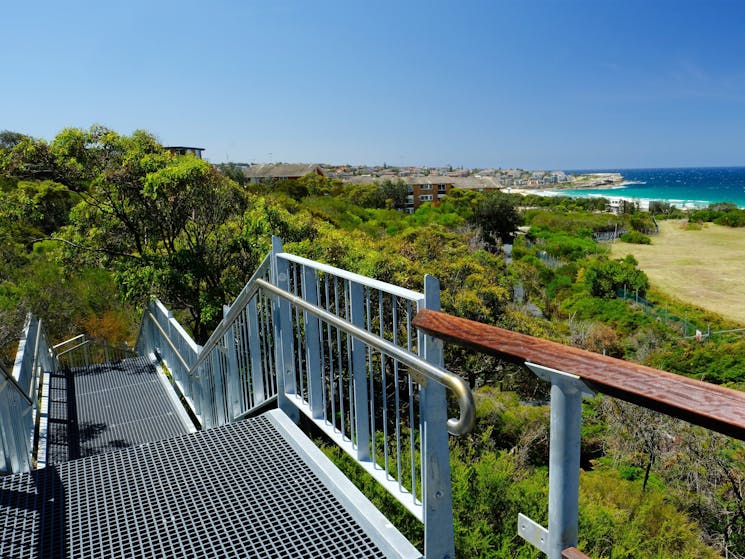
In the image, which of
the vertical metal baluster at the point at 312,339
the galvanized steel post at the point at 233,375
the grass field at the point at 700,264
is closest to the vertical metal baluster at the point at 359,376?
the vertical metal baluster at the point at 312,339

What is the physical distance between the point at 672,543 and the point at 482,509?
2.68m

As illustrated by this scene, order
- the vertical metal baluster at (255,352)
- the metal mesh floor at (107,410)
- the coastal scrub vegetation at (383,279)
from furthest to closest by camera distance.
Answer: the metal mesh floor at (107,410)
the coastal scrub vegetation at (383,279)
the vertical metal baluster at (255,352)

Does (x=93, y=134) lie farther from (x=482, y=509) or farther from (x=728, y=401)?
(x=728, y=401)

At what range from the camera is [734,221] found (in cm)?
6538

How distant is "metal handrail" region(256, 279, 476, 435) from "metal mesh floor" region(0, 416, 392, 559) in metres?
0.86

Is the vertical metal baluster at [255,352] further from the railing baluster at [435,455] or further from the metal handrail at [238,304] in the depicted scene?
the railing baluster at [435,455]

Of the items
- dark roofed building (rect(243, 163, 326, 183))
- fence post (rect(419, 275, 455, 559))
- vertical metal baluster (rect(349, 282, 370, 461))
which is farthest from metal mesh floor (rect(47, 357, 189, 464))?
dark roofed building (rect(243, 163, 326, 183))

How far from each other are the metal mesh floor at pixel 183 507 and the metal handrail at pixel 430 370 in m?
0.86

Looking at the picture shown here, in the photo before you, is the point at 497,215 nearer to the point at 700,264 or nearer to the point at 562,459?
the point at 700,264

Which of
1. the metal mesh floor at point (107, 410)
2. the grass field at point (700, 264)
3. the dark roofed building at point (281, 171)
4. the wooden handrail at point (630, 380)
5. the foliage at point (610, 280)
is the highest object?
the dark roofed building at point (281, 171)

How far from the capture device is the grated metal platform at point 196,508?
2244 mm

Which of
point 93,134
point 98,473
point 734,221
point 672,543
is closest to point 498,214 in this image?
point 734,221

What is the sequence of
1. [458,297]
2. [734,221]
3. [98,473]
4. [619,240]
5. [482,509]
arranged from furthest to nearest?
[734,221]
[619,240]
[458,297]
[482,509]
[98,473]

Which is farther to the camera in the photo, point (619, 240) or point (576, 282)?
point (619, 240)
